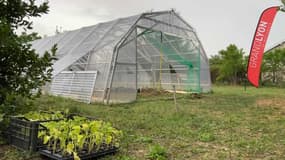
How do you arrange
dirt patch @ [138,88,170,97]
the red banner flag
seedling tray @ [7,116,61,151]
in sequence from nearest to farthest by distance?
seedling tray @ [7,116,61,151] < the red banner flag < dirt patch @ [138,88,170,97]

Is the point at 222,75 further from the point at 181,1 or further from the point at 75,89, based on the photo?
the point at 75,89

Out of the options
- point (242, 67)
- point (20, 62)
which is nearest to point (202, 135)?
point (20, 62)

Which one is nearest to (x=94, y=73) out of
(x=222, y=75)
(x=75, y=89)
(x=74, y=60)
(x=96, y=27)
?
(x=75, y=89)

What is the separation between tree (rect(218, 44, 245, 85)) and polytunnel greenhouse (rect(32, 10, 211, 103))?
10.1 m

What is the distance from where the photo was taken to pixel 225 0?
1127cm

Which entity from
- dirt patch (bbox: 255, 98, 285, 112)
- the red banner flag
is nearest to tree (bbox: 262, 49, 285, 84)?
dirt patch (bbox: 255, 98, 285, 112)

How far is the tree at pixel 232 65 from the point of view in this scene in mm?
24195

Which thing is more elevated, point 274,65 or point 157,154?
point 274,65

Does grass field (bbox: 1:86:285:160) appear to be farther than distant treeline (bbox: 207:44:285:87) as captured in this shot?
No

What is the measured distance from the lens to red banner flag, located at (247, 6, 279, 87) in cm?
767

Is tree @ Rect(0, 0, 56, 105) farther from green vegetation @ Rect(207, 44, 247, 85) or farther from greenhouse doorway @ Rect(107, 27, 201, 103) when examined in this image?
green vegetation @ Rect(207, 44, 247, 85)

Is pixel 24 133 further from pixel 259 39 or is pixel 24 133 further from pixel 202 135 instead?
pixel 259 39

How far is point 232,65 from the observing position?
24125 mm

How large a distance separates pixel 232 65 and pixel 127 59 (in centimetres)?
1640
